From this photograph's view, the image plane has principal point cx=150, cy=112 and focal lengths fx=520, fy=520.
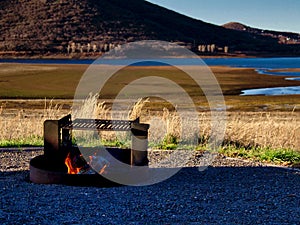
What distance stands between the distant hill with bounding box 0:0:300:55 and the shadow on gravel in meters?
81.4

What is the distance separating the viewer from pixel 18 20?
10300 cm

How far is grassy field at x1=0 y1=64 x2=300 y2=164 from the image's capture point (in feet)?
31.3

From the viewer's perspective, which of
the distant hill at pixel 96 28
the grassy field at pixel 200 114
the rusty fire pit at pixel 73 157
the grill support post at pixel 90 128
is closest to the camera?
the rusty fire pit at pixel 73 157

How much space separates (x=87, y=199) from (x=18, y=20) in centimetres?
10248

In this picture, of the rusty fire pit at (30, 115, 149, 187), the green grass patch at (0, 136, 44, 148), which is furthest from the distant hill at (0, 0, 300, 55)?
the rusty fire pit at (30, 115, 149, 187)

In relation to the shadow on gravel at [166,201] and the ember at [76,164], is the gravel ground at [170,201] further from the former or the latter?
the ember at [76,164]

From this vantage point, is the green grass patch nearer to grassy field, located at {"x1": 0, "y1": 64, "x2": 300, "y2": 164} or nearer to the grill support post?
grassy field, located at {"x1": 0, "y1": 64, "x2": 300, "y2": 164}

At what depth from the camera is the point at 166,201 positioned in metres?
5.55

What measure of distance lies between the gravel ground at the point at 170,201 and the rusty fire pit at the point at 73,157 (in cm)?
14

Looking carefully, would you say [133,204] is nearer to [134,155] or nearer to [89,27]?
[134,155]

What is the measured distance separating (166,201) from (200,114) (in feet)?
41.9

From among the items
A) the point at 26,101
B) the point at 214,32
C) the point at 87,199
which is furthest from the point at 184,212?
the point at 214,32

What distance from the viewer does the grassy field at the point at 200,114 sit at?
954 cm

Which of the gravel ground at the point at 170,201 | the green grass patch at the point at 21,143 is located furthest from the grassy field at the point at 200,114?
the gravel ground at the point at 170,201
